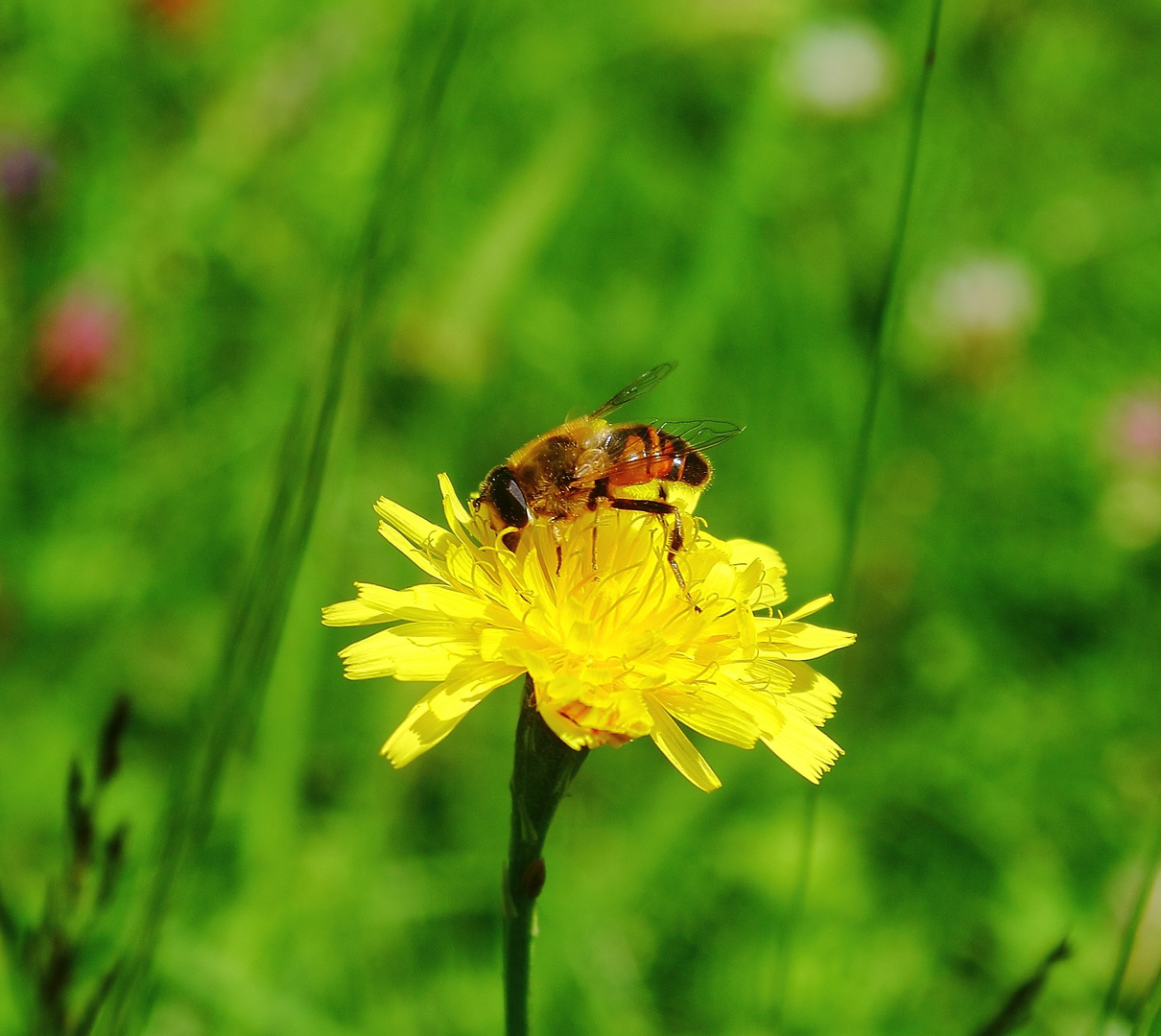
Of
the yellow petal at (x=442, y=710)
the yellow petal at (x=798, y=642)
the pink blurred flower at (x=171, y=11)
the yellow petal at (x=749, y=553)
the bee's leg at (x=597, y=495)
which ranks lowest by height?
the yellow petal at (x=442, y=710)

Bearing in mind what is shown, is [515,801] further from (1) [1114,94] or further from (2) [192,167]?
(1) [1114,94]

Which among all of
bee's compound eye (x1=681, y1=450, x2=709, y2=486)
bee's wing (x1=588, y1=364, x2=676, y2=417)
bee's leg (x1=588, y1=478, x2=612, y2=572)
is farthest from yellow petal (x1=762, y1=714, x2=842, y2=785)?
bee's wing (x1=588, y1=364, x2=676, y2=417)

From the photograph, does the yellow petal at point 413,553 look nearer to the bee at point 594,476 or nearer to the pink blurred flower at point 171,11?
the bee at point 594,476

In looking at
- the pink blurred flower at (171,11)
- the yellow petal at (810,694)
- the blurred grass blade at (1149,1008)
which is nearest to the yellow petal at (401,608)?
the yellow petal at (810,694)

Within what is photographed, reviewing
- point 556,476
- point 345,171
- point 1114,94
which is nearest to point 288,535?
point 556,476

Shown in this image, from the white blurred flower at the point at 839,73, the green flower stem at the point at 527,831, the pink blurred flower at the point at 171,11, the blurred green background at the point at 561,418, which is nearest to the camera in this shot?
the green flower stem at the point at 527,831

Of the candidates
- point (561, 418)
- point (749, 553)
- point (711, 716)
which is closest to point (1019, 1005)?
point (711, 716)
